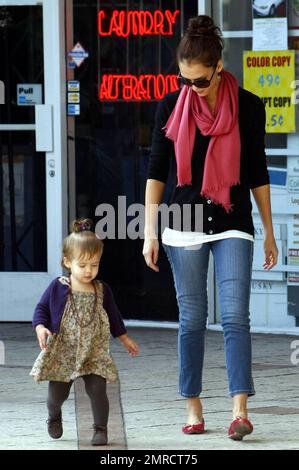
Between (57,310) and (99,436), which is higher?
(57,310)

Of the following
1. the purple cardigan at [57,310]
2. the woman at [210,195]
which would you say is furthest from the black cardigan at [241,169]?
the purple cardigan at [57,310]

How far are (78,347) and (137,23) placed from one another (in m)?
3.95

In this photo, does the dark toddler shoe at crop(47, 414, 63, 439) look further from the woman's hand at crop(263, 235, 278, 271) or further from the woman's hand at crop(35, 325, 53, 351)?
the woman's hand at crop(263, 235, 278, 271)

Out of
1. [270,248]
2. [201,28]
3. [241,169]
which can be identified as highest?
[201,28]

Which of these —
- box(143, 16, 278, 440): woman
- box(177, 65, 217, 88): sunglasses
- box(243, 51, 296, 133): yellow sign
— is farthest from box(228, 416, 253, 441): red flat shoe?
box(243, 51, 296, 133): yellow sign

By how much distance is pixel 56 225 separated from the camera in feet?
30.0

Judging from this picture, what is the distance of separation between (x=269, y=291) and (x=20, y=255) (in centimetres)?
190

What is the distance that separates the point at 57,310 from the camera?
5555 millimetres

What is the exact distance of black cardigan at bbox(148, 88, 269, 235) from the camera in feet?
19.0

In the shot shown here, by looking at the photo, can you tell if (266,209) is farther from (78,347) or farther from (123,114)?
(123,114)

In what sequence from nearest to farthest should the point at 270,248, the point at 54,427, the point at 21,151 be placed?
1. the point at 54,427
2. the point at 270,248
3. the point at 21,151

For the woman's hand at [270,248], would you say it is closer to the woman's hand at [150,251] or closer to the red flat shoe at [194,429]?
the woman's hand at [150,251]

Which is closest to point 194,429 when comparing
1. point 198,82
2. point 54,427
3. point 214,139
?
point 54,427

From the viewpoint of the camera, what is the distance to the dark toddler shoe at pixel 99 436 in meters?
5.57
